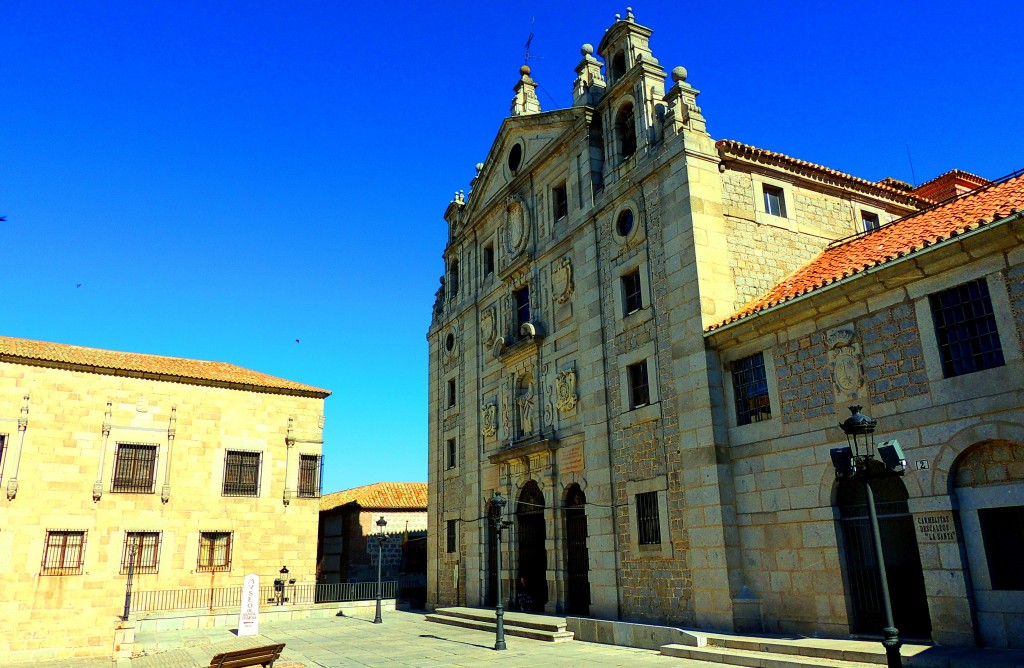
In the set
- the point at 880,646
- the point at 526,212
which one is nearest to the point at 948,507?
the point at 880,646

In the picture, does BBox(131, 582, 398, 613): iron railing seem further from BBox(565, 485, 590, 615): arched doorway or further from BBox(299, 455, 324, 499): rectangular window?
BBox(565, 485, 590, 615): arched doorway

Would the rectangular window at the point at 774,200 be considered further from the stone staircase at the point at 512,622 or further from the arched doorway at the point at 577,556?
the stone staircase at the point at 512,622

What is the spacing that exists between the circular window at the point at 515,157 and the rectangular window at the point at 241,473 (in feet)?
51.8

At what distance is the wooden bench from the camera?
12.7 meters

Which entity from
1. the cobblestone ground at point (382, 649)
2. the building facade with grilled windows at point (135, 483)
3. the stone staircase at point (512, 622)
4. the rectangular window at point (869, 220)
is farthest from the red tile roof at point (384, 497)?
the rectangular window at point (869, 220)

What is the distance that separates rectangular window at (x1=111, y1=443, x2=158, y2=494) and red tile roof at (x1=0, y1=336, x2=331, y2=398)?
290cm

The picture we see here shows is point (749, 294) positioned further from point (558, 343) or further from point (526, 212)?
point (526, 212)

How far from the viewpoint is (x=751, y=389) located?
53.4ft

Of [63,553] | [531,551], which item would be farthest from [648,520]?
[63,553]

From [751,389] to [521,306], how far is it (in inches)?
427

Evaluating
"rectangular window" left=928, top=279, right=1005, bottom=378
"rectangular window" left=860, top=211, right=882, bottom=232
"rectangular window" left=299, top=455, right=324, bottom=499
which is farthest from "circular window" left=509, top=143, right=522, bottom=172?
"rectangular window" left=928, top=279, right=1005, bottom=378

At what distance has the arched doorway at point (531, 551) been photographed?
898 inches

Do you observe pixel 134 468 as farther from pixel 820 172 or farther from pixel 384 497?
pixel 820 172

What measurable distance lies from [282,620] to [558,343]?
14438 millimetres
